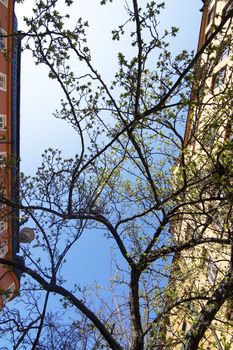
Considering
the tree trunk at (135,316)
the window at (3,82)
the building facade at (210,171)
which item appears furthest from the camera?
the window at (3,82)

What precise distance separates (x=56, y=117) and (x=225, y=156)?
13.1ft

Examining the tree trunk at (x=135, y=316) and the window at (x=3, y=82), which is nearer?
the tree trunk at (x=135, y=316)

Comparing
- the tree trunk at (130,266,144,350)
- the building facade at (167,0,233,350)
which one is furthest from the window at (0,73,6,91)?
the tree trunk at (130,266,144,350)

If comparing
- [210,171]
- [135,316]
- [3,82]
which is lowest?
[135,316]

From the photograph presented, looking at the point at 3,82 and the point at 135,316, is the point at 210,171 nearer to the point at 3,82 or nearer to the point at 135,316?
the point at 135,316

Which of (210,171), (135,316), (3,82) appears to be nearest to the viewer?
(135,316)

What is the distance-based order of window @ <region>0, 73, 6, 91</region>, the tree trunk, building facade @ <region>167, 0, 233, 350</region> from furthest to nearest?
window @ <region>0, 73, 6, 91</region>, the tree trunk, building facade @ <region>167, 0, 233, 350</region>

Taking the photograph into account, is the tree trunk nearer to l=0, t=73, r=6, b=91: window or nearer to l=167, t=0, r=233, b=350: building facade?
l=167, t=0, r=233, b=350: building facade

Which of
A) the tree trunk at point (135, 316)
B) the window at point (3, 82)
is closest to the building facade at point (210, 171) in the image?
the tree trunk at point (135, 316)

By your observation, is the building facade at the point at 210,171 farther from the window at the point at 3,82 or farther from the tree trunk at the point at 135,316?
the window at the point at 3,82

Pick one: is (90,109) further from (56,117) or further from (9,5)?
(9,5)

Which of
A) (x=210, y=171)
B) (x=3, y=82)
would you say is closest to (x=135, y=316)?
(x=210, y=171)

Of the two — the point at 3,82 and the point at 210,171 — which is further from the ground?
the point at 3,82

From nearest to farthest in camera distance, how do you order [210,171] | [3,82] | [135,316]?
1. [135,316]
2. [210,171]
3. [3,82]
